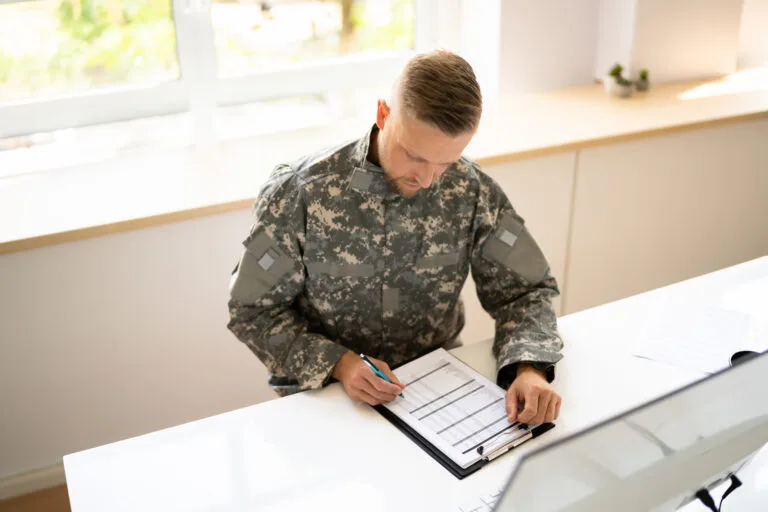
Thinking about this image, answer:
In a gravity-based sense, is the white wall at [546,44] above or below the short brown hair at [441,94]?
below

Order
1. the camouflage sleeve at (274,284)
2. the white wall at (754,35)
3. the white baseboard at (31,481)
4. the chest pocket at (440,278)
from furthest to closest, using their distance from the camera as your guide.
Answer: the white wall at (754,35), the white baseboard at (31,481), the chest pocket at (440,278), the camouflage sleeve at (274,284)

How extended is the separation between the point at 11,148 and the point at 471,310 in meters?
1.48

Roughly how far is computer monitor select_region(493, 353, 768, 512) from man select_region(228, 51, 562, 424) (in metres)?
0.41

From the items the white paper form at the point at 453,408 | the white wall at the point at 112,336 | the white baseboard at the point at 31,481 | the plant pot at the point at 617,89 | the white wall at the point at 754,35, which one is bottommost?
the white baseboard at the point at 31,481

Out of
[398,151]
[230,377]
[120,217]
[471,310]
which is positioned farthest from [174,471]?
[471,310]

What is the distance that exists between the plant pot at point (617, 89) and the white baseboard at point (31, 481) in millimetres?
2141

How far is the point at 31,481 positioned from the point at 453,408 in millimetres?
1452

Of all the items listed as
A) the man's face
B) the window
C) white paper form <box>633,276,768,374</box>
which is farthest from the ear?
the window

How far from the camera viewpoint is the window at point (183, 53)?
7.52 feet

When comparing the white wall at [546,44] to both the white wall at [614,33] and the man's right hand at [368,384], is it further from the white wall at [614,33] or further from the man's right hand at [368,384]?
the man's right hand at [368,384]

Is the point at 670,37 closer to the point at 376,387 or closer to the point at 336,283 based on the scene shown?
the point at 336,283

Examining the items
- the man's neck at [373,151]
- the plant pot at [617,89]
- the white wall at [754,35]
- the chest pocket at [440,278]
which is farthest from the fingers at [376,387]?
the white wall at [754,35]

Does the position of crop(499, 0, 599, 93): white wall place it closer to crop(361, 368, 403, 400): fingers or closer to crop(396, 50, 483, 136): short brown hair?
crop(396, 50, 483, 136): short brown hair

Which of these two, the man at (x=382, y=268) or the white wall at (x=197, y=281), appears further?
the white wall at (x=197, y=281)
